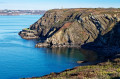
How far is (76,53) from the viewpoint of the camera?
78500 millimetres

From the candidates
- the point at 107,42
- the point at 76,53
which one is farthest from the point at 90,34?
the point at 76,53

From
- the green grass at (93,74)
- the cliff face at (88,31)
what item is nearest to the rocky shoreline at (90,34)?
the cliff face at (88,31)

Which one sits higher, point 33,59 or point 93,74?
point 93,74

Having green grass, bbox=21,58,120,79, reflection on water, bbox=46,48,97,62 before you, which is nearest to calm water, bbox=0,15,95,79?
reflection on water, bbox=46,48,97,62

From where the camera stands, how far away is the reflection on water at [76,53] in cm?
7049

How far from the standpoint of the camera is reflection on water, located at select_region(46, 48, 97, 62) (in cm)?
7049

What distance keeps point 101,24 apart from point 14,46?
1584 inches

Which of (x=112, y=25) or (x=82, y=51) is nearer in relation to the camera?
(x=82, y=51)

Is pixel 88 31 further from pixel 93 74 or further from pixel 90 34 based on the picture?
pixel 93 74

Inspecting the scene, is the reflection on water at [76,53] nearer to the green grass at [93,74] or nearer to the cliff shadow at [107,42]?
the cliff shadow at [107,42]

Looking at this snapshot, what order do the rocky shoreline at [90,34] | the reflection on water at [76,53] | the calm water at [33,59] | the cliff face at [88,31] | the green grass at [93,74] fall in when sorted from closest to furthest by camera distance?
the green grass at [93,74] → the calm water at [33,59] → the reflection on water at [76,53] → the rocky shoreline at [90,34] → the cliff face at [88,31]

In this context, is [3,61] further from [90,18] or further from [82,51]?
[90,18]

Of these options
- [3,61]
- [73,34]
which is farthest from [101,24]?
[3,61]

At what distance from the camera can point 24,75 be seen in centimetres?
5228
